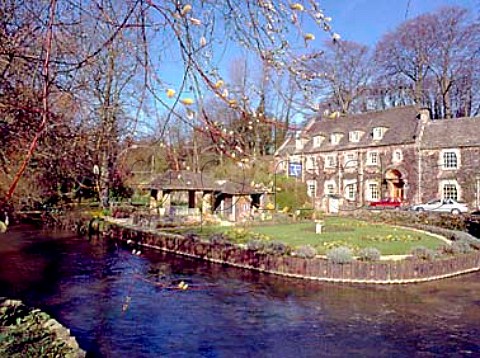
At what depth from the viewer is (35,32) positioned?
4.65 metres

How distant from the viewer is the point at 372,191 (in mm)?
31859

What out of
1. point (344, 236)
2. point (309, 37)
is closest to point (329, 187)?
point (344, 236)

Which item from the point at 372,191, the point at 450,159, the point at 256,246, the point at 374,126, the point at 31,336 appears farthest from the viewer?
the point at 374,126

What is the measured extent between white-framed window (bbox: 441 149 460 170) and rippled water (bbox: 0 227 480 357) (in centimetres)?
1678

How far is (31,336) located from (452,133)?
2807 centimetres

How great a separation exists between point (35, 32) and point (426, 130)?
28.6 m

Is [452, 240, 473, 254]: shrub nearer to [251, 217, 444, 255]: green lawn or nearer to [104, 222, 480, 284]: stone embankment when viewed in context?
[104, 222, 480, 284]: stone embankment


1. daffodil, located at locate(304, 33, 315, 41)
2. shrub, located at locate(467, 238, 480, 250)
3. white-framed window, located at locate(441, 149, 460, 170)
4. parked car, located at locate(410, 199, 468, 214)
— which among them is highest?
white-framed window, located at locate(441, 149, 460, 170)

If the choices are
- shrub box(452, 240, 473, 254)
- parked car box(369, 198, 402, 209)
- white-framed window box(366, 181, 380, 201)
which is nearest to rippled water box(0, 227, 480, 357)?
shrub box(452, 240, 473, 254)

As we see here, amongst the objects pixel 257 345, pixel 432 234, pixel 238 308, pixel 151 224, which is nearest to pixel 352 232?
pixel 432 234

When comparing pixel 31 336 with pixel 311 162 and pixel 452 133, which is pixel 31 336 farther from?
pixel 311 162

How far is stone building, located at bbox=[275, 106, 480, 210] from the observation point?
92.0ft

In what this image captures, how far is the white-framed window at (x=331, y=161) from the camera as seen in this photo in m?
33.6

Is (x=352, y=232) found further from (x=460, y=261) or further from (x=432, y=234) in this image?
(x=460, y=261)
